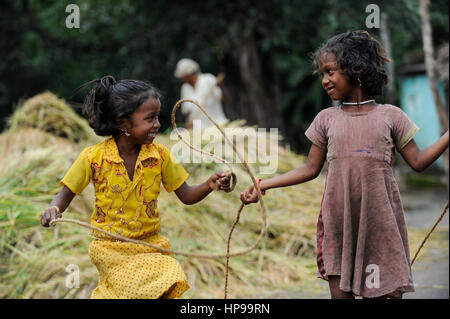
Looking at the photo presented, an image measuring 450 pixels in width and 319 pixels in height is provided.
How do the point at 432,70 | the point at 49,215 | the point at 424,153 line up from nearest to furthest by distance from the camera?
1. the point at 424,153
2. the point at 49,215
3. the point at 432,70

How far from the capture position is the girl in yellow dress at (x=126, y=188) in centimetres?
245

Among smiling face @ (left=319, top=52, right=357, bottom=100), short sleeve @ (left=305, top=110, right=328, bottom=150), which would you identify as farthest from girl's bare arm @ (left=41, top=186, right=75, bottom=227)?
smiling face @ (left=319, top=52, right=357, bottom=100)

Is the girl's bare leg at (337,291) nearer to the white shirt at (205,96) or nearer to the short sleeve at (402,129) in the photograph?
the short sleeve at (402,129)

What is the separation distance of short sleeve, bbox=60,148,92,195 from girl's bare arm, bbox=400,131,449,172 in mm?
1278

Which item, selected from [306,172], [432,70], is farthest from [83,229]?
[432,70]

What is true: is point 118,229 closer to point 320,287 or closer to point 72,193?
point 72,193

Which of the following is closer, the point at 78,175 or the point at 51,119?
the point at 78,175

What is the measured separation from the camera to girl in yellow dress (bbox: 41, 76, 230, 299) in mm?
2453

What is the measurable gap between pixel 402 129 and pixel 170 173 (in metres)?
0.99

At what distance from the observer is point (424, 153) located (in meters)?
2.27

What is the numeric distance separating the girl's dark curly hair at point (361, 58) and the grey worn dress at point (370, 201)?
0.11 metres

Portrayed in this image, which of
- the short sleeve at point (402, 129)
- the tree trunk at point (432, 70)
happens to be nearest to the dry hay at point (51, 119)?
the tree trunk at point (432, 70)

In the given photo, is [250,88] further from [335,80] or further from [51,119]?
[335,80]

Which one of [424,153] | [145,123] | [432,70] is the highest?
[432,70]
